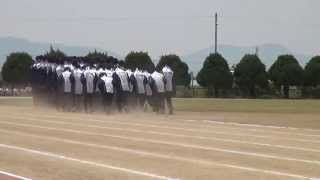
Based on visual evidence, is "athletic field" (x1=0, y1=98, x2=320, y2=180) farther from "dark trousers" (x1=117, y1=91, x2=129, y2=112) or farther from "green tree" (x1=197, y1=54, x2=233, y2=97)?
"green tree" (x1=197, y1=54, x2=233, y2=97)

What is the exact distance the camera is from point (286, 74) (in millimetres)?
72562

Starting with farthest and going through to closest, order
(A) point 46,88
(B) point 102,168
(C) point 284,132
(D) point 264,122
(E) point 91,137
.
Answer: (A) point 46,88 < (D) point 264,122 < (C) point 284,132 < (E) point 91,137 < (B) point 102,168

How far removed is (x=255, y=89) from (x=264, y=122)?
1875 inches

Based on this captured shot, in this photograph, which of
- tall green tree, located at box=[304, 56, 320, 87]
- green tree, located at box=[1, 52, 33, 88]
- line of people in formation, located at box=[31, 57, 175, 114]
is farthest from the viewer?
green tree, located at box=[1, 52, 33, 88]

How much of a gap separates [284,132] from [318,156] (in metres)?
6.75

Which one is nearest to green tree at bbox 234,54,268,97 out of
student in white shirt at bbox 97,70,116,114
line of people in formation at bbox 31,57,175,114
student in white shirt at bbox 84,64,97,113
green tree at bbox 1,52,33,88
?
green tree at bbox 1,52,33,88

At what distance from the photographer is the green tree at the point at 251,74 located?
73.2m

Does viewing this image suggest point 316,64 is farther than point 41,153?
Yes

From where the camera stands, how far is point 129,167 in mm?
14070

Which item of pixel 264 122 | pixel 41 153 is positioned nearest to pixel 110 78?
pixel 264 122

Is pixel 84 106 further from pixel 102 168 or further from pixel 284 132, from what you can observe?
pixel 102 168

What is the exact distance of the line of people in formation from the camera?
3397cm

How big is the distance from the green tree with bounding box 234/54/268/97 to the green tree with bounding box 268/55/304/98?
109cm

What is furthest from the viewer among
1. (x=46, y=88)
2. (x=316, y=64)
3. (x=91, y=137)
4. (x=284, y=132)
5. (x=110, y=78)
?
(x=316, y=64)
